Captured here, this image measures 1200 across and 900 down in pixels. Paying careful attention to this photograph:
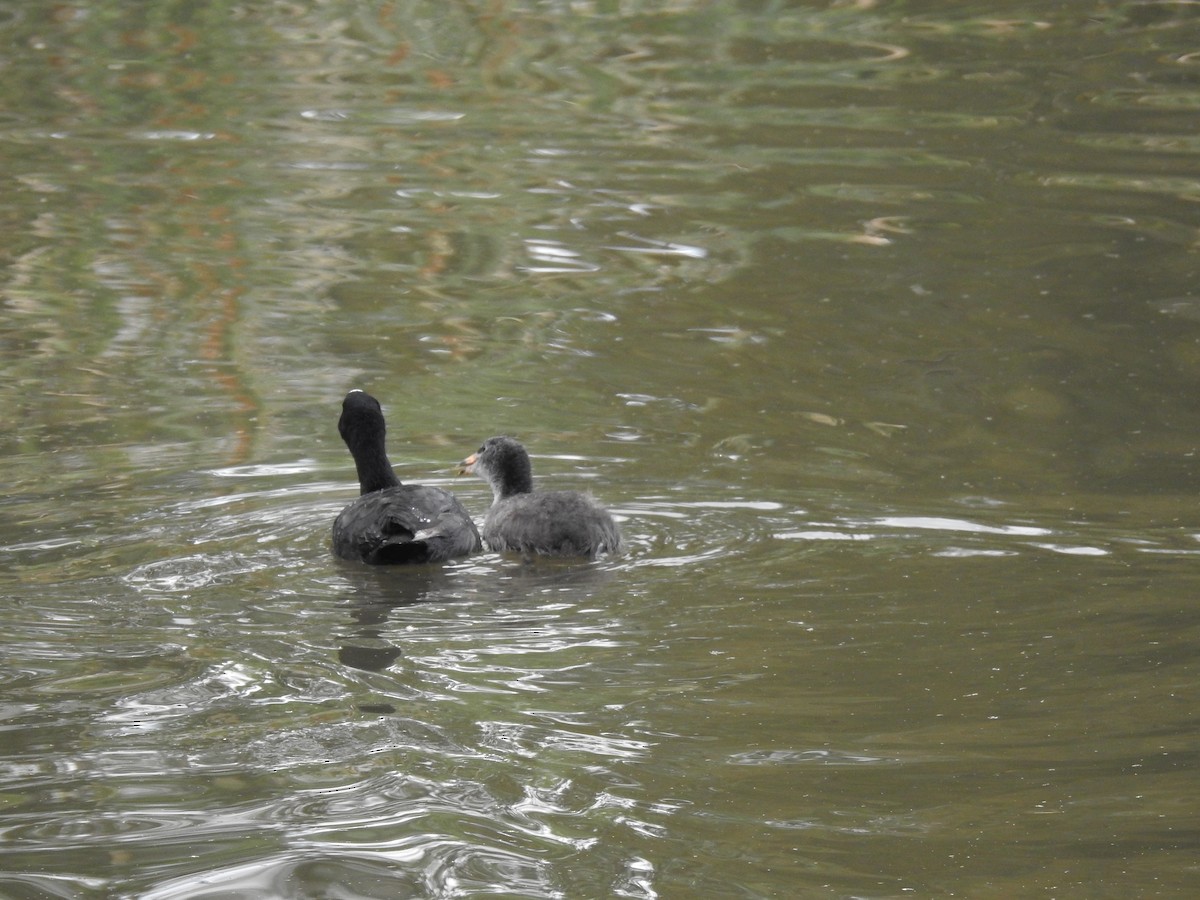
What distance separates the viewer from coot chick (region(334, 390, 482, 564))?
762 cm

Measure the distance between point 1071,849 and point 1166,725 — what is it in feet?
3.44

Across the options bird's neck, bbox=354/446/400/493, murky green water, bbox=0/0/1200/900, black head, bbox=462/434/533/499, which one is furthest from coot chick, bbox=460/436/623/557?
bird's neck, bbox=354/446/400/493

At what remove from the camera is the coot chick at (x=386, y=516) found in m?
7.62

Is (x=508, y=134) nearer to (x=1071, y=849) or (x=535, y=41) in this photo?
(x=535, y=41)

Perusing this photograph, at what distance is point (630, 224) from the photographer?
43.8 feet

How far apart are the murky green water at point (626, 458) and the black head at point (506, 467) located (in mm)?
400

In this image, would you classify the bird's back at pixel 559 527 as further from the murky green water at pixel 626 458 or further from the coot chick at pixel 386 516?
the coot chick at pixel 386 516

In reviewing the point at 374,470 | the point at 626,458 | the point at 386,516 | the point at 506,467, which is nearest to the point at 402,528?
the point at 386,516

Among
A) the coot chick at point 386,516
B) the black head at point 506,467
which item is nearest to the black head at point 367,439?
the coot chick at point 386,516

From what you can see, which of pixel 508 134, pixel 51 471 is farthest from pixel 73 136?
pixel 51 471

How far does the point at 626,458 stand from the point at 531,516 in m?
1.17

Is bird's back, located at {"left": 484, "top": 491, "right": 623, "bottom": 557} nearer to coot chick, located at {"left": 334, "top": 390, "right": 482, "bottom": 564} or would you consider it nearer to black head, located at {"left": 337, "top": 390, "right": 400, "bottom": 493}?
coot chick, located at {"left": 334, "top": 390, "right": 482, "bottom": 564}

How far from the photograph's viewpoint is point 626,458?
8922 millimetres

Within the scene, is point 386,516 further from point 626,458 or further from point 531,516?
point 626,458
